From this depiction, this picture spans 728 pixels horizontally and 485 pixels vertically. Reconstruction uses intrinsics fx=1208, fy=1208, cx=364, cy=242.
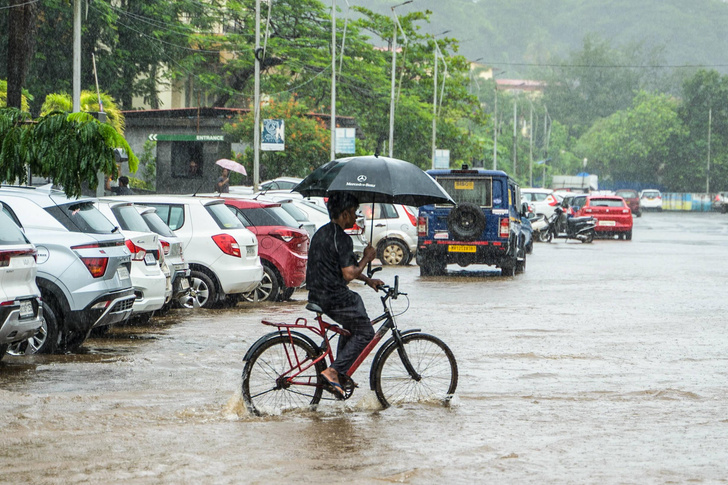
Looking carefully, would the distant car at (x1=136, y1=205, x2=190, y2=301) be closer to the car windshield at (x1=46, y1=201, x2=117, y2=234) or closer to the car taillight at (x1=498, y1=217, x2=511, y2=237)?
the car windshield at (x1=46, y1=201, x2=117, y2=234)

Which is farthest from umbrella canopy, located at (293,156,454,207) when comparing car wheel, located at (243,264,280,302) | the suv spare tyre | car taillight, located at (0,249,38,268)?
the suv spare tyre

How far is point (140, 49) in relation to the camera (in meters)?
49.7

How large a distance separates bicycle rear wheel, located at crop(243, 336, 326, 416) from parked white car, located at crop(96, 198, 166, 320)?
14.6 ft

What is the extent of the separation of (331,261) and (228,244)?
7615 mm

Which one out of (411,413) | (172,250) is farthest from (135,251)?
(411,413)

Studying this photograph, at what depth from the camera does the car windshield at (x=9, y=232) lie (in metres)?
9.80

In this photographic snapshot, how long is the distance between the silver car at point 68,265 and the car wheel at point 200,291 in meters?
4.27

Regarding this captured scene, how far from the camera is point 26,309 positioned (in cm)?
1002

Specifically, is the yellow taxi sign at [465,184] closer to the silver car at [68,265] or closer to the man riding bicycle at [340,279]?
the silver car at [68,265]

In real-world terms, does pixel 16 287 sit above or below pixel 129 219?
below

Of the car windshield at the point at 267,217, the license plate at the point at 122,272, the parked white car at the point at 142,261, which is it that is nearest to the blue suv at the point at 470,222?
the car windshield at the point at 267,217

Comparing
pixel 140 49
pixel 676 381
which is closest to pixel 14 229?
pixel 676 381

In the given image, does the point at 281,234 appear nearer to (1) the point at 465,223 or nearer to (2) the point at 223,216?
(2) the point at 223,216

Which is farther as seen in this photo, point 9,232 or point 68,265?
point 68,265
